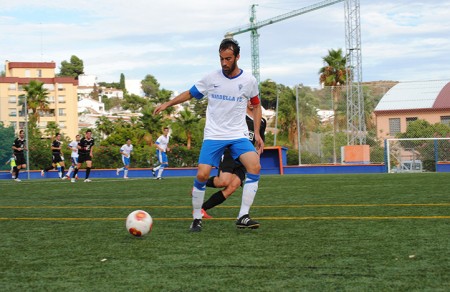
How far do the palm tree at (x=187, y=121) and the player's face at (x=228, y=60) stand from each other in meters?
61.3

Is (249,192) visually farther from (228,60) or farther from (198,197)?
(228,60)

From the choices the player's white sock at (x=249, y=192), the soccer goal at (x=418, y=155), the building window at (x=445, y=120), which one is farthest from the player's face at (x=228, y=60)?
the building window at (x=445, y=120)

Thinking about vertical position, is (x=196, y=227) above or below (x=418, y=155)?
below

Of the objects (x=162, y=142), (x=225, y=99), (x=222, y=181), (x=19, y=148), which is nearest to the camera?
(x=225, y=99)

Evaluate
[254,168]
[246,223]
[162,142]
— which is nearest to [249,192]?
[254,168]

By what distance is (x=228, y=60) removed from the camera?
7.20m

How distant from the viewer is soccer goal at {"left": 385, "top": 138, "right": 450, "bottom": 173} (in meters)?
30.8

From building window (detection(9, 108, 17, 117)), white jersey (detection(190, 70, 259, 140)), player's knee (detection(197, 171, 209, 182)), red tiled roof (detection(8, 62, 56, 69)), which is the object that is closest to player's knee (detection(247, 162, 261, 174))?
white jersey (detection(190, 70, 259, 140))

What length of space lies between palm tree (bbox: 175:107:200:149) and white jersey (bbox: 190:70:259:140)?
6111 centimetres

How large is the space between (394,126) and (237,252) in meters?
28.4

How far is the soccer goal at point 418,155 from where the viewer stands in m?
30.8

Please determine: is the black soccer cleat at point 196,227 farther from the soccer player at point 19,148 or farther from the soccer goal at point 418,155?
the soccer goal at point 418,155

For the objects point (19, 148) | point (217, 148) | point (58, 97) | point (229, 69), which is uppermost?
point (58, 97)

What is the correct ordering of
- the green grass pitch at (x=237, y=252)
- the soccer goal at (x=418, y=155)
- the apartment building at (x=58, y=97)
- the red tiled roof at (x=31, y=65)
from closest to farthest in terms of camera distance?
the green grass pitch at (x=237, y=252)
the soccer goal at (x=418, y=155)
the apartment building at (x=58, y=97)
the red tiled roof at (x=31, y=65)
